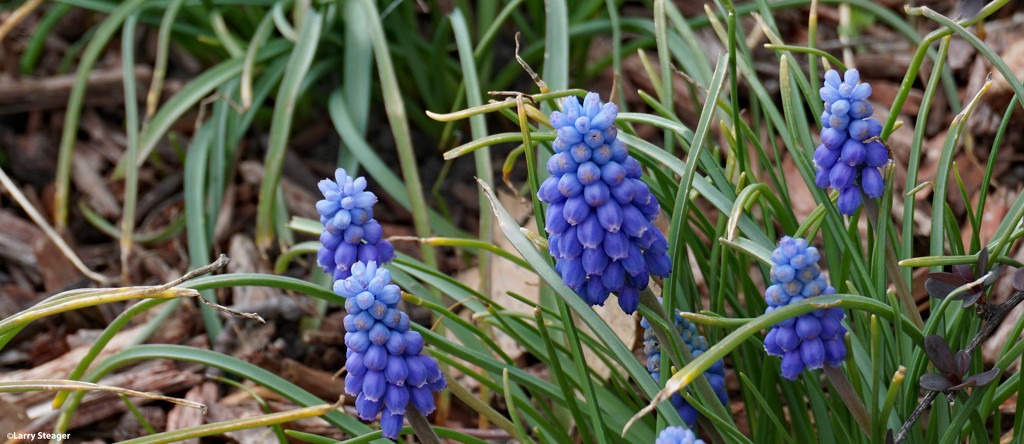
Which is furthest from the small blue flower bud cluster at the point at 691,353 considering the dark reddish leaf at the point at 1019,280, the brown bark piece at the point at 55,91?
the brown bark piece at the point at 55,91

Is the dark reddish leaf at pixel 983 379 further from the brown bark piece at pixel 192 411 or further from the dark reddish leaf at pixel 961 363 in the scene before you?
the brown bark piece at pixel 192 411

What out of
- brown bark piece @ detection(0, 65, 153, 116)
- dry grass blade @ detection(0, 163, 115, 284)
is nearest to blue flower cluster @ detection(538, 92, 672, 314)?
dry grass blade @ detection(0, 163, 115, 284)

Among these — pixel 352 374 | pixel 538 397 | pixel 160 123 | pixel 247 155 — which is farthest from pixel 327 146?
pixel 352 374

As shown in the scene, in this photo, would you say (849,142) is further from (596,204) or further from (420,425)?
(420,425)

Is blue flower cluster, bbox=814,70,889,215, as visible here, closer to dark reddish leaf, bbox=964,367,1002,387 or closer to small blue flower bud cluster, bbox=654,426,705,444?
dark reddish leaf, bbox=964,367,1002,387

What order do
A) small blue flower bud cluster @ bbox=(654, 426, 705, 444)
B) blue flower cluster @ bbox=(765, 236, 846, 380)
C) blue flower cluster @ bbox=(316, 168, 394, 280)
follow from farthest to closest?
blue flower cluster @ bbox=(316, 168, 394, 280) → blue flower cluster @ bbox=(765, 236, 846, 380) → small blue flower bud cluster @ bbox=(654, 426, 705, 444)

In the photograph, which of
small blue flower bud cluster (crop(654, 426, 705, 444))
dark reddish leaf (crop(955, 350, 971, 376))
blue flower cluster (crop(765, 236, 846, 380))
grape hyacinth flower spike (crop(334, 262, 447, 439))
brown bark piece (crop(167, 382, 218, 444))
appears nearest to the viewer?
small blue flower bud cluster (crop(654, 426, 705, 444))

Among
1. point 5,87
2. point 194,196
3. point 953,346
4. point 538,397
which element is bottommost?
point 953,346

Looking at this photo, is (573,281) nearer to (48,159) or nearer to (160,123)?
(160,123)
